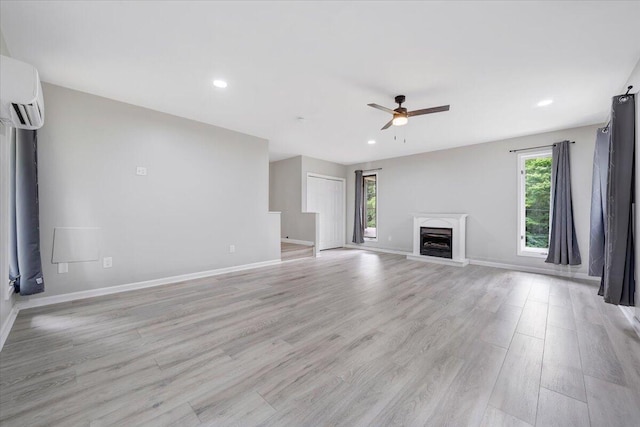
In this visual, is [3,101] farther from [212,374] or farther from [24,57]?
[212,374]

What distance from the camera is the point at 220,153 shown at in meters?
4.38

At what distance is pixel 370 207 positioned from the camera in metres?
7.49

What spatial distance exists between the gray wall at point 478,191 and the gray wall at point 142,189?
12.1ft

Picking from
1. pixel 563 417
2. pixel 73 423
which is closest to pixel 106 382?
pixel 73 423

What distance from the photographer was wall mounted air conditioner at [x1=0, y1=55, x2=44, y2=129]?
64.8 inches

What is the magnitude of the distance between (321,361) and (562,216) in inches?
192

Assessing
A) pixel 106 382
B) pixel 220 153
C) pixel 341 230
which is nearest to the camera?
pixel 106 382

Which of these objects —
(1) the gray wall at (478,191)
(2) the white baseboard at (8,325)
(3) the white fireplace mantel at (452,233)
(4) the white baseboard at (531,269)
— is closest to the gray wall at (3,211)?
(2) the white baseboard at (8,325)

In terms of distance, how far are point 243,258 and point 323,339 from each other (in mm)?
2913

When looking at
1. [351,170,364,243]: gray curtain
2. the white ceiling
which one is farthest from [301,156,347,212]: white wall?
the white ceiling

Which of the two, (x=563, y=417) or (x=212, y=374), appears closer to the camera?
(x=563, y=417)

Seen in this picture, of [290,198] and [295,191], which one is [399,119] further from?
[290,198]

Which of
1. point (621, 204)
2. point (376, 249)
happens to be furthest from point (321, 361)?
point (376, 249)

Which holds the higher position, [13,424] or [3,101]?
[3,101]
